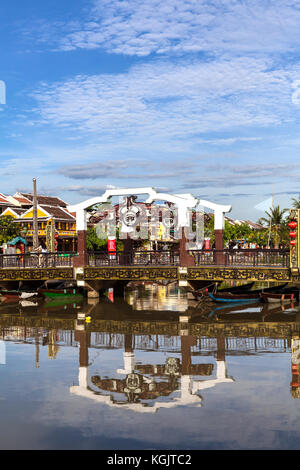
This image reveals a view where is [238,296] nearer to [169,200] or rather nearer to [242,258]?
[242,258]

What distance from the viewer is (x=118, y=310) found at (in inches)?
1125

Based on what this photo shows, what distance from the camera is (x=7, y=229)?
62750 mm

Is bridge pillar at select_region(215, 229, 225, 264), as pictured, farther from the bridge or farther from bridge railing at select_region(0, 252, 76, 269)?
bridge railing at select_region(0, 252, 76, 269)

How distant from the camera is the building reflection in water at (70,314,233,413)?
12.5 meters

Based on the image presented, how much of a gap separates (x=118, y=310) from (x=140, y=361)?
11.9m

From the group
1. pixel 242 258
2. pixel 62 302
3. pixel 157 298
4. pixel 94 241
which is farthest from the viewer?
pixel 94 241

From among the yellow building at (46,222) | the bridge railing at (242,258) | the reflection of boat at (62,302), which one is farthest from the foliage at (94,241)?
the bridge railing at (242,258)

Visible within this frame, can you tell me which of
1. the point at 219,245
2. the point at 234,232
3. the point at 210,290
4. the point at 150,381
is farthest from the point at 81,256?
the point at 234,232

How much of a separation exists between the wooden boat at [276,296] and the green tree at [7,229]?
3902cm

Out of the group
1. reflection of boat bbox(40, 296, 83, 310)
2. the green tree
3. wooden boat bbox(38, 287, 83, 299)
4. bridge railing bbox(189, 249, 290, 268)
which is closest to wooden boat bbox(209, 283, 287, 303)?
bridge railing bbox(189, 249, 290, 268)

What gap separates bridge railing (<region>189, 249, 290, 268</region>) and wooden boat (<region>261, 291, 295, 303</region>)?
6.82 feet

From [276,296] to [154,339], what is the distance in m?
12.7

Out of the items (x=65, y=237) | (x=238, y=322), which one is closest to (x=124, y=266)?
(x=238, y=322)
